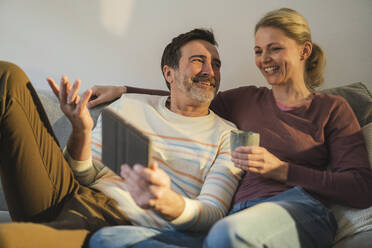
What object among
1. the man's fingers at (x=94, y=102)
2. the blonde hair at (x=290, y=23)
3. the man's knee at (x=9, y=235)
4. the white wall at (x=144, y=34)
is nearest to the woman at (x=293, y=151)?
the blonde hair at (x=290, y=23)

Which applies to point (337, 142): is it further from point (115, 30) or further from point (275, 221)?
point (115, 30)

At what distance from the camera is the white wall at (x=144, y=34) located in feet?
6.15

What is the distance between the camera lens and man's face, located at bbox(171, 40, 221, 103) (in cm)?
153

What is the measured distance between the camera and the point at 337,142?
131 cm

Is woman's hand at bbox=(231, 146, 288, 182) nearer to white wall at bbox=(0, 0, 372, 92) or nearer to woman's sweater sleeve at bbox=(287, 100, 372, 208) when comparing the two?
woman's sweater sleeve at bbox=(287, 100, 372, 208)

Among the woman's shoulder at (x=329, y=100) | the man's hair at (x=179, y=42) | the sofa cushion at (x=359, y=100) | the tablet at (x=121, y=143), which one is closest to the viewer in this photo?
the tablet at (x=121, y=143)

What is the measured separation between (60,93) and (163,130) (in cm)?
45

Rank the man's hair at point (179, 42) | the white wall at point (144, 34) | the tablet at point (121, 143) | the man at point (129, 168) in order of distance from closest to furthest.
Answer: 1. the tablet at point (121, 143)
2. the man at point (129, 168)
3. the man's hair at point (179, 42)
4. the white wall at point (144, 34)

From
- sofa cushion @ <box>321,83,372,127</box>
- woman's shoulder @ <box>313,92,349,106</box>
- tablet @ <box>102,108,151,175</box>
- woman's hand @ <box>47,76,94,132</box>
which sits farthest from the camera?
sofa cushion @ <box>321,83,372,127</box>

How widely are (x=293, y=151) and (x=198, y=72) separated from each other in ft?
1.78

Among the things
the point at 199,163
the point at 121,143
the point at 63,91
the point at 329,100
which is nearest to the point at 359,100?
the point at 329,100

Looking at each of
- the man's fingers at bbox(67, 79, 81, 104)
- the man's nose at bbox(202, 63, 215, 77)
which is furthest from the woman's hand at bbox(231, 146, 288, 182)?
the man's fingers at bbox(67, 79, 81, 104)

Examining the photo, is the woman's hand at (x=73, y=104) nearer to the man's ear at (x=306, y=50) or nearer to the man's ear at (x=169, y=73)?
the man's ear at (x=169, y=73)

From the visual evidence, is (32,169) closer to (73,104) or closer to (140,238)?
(73,104)
